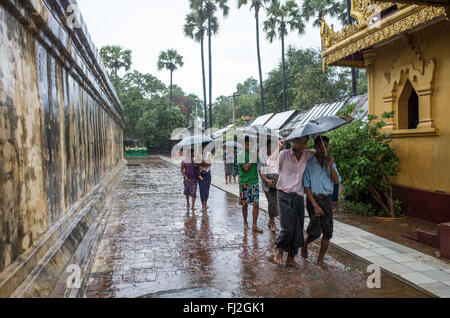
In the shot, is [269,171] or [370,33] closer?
[269,171]

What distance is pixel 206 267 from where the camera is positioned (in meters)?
4.67

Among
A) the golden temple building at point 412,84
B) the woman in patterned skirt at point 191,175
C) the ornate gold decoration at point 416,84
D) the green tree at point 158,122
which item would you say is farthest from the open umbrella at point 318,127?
the green tree at point 158,122

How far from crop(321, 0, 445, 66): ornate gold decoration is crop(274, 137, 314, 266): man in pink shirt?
2.60 m

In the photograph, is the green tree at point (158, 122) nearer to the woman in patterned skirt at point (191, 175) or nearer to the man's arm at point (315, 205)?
the woman in patterned skirt at point (191, 175)

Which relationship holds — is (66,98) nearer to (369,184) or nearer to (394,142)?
(369,184)

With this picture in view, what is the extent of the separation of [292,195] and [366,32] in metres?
5.01

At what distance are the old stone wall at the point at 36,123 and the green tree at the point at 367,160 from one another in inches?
216

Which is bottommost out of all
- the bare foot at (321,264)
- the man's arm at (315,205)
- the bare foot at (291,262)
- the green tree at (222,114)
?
the bare foot at (321,264)

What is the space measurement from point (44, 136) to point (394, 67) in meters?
7.41

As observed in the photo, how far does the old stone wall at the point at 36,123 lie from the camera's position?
3.28 m

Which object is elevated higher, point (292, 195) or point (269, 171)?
point (269, 171)

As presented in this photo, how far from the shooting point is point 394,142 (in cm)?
825

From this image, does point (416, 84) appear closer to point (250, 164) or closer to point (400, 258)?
point (250, 164)

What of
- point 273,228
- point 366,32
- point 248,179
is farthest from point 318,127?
point 366,32
